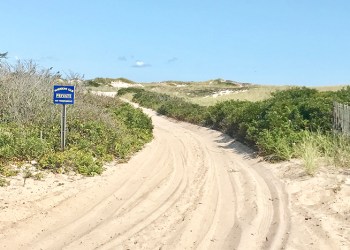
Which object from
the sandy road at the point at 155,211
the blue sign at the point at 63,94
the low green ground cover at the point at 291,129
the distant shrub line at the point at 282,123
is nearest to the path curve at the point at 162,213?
the sandy road at the point at 155,211

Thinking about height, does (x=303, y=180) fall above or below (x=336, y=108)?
below

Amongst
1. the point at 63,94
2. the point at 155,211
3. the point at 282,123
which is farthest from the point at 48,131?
the point at 282,123

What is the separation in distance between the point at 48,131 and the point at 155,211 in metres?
5.76

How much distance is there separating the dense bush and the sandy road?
32.1 inches

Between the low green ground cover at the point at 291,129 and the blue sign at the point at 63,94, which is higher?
the blue sign at the point at 63,94

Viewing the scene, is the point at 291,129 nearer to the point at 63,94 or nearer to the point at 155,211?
the point at 63,94

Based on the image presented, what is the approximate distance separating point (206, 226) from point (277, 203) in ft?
6.49

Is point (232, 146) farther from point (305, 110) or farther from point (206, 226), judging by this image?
point (206, 226)

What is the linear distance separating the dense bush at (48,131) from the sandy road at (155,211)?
0.81 m

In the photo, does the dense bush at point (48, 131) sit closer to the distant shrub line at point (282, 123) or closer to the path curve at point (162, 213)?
the path curve at point (162, 213)

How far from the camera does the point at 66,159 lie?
1040 cm

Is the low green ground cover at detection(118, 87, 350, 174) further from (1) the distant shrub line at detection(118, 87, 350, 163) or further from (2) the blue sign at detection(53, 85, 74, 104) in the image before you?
(2) the blue sign at detection(53, 85, 74, 104)

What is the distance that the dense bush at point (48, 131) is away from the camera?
10.3m

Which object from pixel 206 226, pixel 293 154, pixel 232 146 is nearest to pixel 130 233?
pixel 206 226
